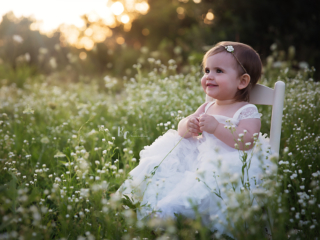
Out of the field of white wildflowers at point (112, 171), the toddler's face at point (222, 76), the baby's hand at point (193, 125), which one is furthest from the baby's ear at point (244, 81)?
the field of white wildflowers at point (112, 171)

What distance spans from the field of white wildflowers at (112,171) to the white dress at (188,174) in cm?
11

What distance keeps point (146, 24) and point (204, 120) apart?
12.1 m

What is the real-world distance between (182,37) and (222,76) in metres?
10.7

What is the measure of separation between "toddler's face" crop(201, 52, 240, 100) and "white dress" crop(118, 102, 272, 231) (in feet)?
0.60

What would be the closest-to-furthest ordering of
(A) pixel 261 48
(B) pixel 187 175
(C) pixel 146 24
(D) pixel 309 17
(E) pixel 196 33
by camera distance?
(B) pixel 187 175 < (D) pixel 309 17 < (A) pixel 261 48 < (E) pixel 196 33 < (C) pixel 146 24

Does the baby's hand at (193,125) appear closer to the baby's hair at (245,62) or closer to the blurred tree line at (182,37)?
the baby's hair at (245,62)

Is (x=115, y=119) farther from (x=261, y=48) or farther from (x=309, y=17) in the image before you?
(x=309, y=17)

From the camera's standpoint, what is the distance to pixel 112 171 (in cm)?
254

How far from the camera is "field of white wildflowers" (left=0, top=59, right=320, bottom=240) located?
4.87ft

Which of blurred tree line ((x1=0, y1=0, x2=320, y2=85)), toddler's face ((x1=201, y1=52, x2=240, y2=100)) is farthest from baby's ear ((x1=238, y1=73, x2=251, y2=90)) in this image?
blurred tree line ((x1=0, y1=0, x2=320, y2=85))

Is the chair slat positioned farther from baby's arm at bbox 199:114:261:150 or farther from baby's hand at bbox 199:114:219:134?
baby's hand at bbox 199:114:219:134

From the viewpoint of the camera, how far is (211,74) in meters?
2.12

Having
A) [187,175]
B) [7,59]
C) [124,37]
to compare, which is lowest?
[187,175]

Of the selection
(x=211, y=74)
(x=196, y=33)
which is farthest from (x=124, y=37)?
A: (x=211, y=74)
